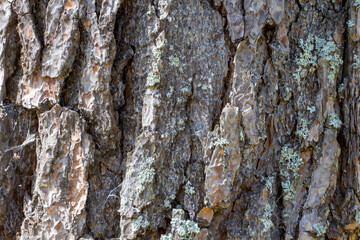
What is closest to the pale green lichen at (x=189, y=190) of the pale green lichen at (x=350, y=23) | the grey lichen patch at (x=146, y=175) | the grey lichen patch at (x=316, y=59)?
the grey lichen patch at (x=146, y=175)

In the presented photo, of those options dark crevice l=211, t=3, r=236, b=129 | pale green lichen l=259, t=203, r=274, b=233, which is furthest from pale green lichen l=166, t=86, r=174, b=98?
pale green lichen l=259, t=203, r=274, b=233

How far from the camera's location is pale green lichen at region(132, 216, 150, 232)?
1.23m

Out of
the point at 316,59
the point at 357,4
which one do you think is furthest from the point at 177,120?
the point at 357,4

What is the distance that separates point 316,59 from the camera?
1376mm

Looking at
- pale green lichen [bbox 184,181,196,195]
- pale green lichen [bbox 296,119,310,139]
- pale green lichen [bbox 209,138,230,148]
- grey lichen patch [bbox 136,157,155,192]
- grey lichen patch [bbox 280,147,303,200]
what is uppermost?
pale green lichen [bbox 296,119,310,139]

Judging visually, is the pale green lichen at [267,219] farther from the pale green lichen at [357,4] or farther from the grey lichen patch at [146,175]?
the pale green lichen at [357,4]

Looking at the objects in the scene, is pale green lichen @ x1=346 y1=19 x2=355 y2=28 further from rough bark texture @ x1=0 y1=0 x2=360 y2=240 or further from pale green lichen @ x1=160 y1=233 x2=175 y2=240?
pale green lichen @ x1=160 y1=233 x2=175 y2=240

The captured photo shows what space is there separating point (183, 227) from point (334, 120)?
0.75 m

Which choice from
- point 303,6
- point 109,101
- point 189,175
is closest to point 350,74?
point 303,6

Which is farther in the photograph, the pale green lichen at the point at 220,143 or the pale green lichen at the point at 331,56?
the pale green lichen at the point at 331,56

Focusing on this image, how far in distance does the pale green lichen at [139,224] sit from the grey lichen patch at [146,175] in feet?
0.37

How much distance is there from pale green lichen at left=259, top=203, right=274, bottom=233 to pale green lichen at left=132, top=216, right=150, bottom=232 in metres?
0.45

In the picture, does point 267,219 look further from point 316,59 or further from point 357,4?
point 357,4

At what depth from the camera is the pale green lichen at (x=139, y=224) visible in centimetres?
123
